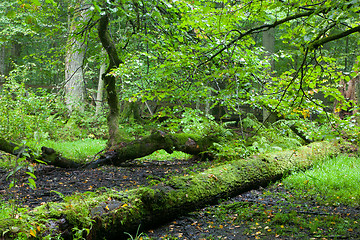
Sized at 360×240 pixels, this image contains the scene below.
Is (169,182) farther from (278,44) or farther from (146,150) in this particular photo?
(278,44)

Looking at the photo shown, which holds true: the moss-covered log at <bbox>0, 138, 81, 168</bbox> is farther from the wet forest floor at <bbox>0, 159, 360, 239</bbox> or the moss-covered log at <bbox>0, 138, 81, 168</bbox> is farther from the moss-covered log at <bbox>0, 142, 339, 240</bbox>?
the moss-covered log at <bbox>0, 142, 339, 240</bbox>

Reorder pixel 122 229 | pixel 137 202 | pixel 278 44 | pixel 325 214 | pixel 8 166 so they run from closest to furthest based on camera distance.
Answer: pixel 122 229 < pixel 137 202 < pixel 325 214 < pixel 8 166 < pixel 278 44

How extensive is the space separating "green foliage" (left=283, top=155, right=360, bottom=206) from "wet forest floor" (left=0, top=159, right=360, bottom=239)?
0.60 feet

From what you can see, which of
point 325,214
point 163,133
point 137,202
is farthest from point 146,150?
point 325,214

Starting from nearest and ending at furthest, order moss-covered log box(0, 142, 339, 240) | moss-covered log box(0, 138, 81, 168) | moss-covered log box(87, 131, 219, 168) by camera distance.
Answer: moss-covered log box(0, 142, 339, 240), moss-covered log box(0, 138, 81, 168), moss-covered log box(87, 131, 219, 168)

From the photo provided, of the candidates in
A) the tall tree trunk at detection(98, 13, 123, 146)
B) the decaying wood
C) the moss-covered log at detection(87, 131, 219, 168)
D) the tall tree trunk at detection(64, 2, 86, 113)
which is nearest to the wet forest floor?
the decaying wood

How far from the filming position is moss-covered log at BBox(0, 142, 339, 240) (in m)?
2.75

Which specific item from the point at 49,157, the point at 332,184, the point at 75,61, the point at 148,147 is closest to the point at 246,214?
the point at 332,184

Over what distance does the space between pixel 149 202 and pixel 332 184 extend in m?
3.67

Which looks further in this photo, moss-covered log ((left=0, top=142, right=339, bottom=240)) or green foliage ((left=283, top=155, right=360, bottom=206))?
green foliage ((left=283, top=155, right=360, bottom=206))

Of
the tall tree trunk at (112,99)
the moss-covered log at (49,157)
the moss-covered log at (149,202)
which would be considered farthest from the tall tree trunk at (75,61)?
the moss-covered log at (149,202)

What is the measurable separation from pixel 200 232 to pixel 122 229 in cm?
102

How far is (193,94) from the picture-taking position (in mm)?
5270

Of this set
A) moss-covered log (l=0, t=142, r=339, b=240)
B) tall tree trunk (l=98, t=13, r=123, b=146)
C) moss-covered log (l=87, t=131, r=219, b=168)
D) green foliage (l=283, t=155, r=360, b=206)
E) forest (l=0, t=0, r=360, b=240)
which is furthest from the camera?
moss-covered log (l=87, t=131, r=219, b=168)
